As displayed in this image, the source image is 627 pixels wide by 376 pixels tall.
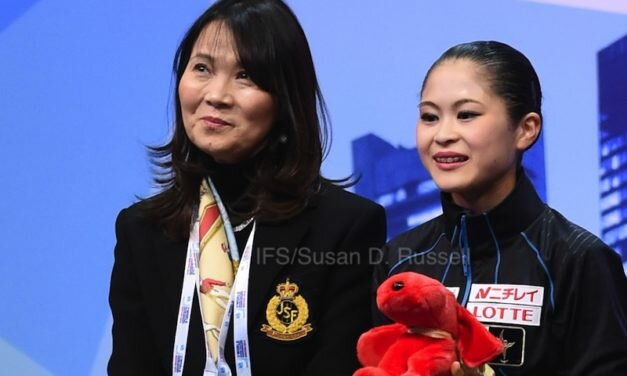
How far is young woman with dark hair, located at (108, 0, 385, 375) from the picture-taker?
5.65ft

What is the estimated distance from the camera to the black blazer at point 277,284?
1718 millimetres

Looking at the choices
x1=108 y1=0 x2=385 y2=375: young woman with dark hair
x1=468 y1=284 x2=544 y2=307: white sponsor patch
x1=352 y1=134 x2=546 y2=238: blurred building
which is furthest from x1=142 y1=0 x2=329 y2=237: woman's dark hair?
x1=352 y1=134 x2=546 y2=238: blurred building

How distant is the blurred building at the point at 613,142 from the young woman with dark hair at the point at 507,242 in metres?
0.61

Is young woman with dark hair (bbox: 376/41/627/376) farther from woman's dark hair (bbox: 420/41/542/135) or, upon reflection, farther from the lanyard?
the lanyard

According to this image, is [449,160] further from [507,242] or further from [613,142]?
[613,142]

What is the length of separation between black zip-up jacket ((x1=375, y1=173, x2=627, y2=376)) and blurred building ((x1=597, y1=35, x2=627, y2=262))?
2.01ft

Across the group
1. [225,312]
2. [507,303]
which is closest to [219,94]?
[225,312]

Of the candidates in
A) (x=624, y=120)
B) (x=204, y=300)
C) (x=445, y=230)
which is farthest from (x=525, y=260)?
(x=624, y=120)

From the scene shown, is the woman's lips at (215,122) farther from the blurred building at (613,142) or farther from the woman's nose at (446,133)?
the blurred building at (613,142)

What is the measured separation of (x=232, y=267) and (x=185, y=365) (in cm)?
18

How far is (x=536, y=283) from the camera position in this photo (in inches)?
62.8

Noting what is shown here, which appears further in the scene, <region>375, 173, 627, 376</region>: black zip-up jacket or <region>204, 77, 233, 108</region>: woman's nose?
<region>204, 77, 233, 108</region>: woman's nose

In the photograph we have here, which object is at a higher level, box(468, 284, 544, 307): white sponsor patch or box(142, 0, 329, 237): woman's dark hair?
box(142, 0, 329, 237): woman's dark hair

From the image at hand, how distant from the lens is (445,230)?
1.75 metres
